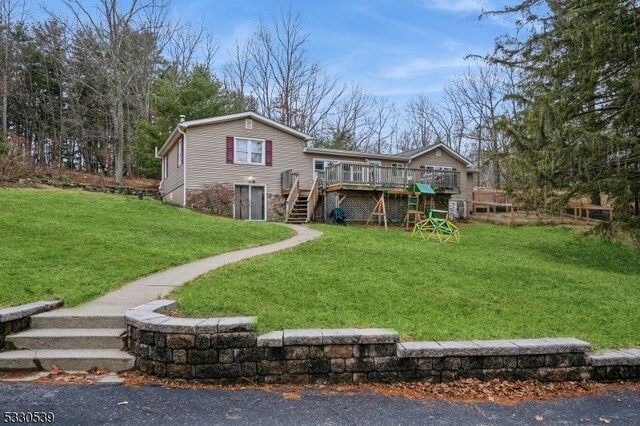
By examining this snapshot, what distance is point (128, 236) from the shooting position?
9.65m

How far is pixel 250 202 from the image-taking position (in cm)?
1906

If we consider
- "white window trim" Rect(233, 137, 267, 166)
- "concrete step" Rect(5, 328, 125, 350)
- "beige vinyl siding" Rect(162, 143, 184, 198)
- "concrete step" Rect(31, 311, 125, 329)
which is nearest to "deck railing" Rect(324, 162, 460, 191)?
"white window trim" Rect(233, 137, 267, 166)

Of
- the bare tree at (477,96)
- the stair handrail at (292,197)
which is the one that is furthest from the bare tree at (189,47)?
the bare tree at (477,96)

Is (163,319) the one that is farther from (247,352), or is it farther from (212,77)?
(212,77)

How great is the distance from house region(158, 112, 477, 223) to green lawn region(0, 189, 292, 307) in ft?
12.9

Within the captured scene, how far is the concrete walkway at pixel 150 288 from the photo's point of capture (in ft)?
15.4

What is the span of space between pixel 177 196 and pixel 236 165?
10.4 ft

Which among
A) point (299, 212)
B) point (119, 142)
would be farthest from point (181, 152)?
point (119, 142)

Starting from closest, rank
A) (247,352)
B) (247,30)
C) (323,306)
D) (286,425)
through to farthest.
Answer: (286,425), (247,352), (323,306), (247,30)

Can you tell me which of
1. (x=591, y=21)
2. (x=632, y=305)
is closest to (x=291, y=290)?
(x=632, y=305)

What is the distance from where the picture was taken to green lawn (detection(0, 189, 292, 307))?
Answer: 19.1ft

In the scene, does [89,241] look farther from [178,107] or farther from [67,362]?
[178,107]

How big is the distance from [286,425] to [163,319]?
1.65 meters

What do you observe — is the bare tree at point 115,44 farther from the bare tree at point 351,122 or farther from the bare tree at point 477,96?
the bare tree at point 477,96
